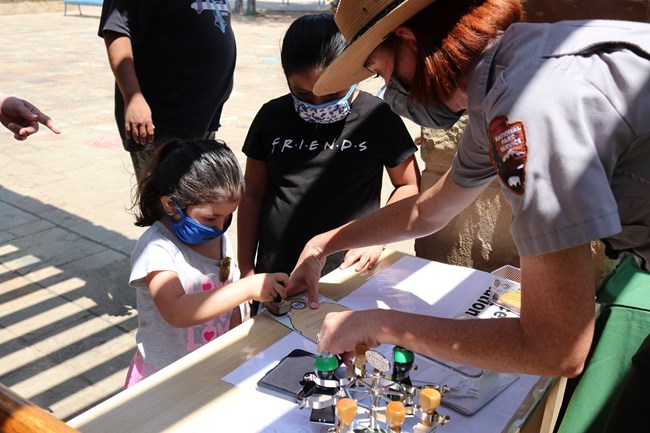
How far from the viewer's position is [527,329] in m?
1.17

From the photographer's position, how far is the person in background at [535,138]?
1063 millimetres

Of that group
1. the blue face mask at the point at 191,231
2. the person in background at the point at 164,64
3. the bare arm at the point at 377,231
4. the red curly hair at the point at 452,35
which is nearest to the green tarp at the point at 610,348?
the bare arm at the point at 377,231

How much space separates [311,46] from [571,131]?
3.59 feet

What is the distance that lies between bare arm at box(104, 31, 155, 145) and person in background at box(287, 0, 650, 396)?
1629 millimetres

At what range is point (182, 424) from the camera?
1.37 meters

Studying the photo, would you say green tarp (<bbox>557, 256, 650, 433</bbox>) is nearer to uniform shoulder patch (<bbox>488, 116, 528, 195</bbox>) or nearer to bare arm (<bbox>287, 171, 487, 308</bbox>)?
bare arm (<bbox>287, 171, 487, 308</bbox>)

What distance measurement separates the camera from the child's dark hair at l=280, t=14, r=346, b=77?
6.58ft

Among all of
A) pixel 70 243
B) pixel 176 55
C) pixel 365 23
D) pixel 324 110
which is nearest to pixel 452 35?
pixel 365 23

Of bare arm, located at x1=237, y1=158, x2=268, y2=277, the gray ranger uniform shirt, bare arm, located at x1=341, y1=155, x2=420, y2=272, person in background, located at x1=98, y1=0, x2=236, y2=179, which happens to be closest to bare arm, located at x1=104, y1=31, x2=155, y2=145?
person in background, located at x1=98, y1=0, x2=236, y2=179

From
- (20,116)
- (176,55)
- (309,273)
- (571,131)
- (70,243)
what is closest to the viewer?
(571,131)

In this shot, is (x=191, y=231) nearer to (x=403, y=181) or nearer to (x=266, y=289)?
(x=266, y=289)

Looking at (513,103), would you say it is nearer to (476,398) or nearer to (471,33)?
(471,33)

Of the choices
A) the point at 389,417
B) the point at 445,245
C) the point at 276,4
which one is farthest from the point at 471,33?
the point at 276,4

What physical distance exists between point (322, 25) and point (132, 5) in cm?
123
